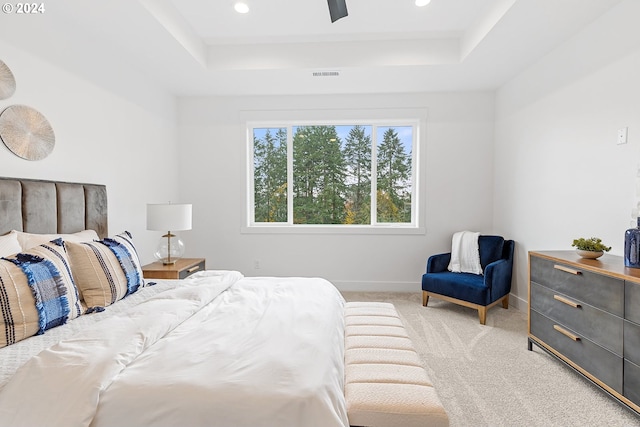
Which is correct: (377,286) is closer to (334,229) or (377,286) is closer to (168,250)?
→ (334,229)

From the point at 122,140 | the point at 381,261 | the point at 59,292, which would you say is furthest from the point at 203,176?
the point at 59,292

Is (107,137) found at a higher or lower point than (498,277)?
higher

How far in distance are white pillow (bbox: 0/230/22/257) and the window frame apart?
261 centimetres

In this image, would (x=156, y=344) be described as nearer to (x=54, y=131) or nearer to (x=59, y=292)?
(x=59, y=292)

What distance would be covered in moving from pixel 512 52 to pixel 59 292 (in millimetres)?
3839

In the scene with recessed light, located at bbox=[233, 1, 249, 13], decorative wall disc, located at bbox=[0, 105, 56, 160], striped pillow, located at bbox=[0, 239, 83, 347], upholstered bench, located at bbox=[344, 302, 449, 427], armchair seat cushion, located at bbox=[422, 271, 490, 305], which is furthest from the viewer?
armchair seat cushion, located at bbox=[422, 271, 490, 305]

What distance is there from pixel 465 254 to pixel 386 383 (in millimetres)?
2837

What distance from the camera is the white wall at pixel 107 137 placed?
2.25 meters

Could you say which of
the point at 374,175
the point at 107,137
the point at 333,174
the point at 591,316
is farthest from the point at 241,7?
the point at 591,316

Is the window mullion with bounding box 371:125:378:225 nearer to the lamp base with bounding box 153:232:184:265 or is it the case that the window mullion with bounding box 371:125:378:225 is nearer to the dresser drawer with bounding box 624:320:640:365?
the lamp base with bounding box 153:232:184:265

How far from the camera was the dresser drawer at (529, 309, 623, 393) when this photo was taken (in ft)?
6.15

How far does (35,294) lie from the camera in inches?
60.0

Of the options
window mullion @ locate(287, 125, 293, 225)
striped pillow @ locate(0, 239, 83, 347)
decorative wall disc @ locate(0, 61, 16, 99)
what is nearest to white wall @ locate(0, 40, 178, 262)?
decorative wall disc @ locate(0, 61, 16, 99)

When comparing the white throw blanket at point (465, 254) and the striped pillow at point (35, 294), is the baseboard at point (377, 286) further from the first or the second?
the striped pillow at point (35, 294)
